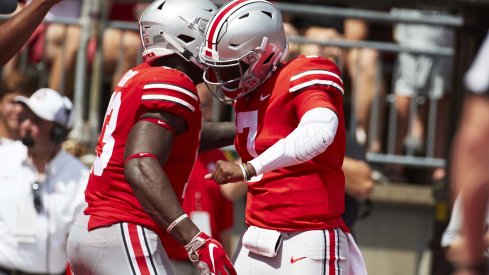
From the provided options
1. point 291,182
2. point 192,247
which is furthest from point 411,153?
point 192,247

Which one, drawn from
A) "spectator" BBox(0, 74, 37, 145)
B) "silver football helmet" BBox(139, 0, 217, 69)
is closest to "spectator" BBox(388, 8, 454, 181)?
"spectator" BBox(0, 74, 37, 145)

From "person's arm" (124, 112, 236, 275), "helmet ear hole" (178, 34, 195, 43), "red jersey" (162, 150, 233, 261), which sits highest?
"helmet ear hole" (178, 34, 195, 43)

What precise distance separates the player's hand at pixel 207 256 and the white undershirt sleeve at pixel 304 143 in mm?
445

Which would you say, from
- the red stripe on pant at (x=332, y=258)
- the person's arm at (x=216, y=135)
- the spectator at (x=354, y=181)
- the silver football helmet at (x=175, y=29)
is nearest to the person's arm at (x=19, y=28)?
the silver football helmet at (x=175, y=29)

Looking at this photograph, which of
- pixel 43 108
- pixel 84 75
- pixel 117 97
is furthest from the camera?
pixel 84 75

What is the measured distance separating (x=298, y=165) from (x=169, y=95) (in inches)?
28.6

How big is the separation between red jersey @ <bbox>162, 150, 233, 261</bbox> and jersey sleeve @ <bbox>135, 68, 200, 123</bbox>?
8.12 feet

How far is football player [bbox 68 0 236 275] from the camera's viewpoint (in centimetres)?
557

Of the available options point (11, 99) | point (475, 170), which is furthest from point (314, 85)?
point (11, 99)

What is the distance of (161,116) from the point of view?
5699 mm

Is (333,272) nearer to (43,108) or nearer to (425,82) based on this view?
(43,108)

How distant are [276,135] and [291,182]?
225 millimetres

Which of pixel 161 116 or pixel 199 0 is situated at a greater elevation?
pixel 199 0

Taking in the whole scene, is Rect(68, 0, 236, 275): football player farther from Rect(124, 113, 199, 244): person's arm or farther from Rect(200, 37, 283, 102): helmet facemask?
Rect(200, 37, 283, 102): helmet facemask
